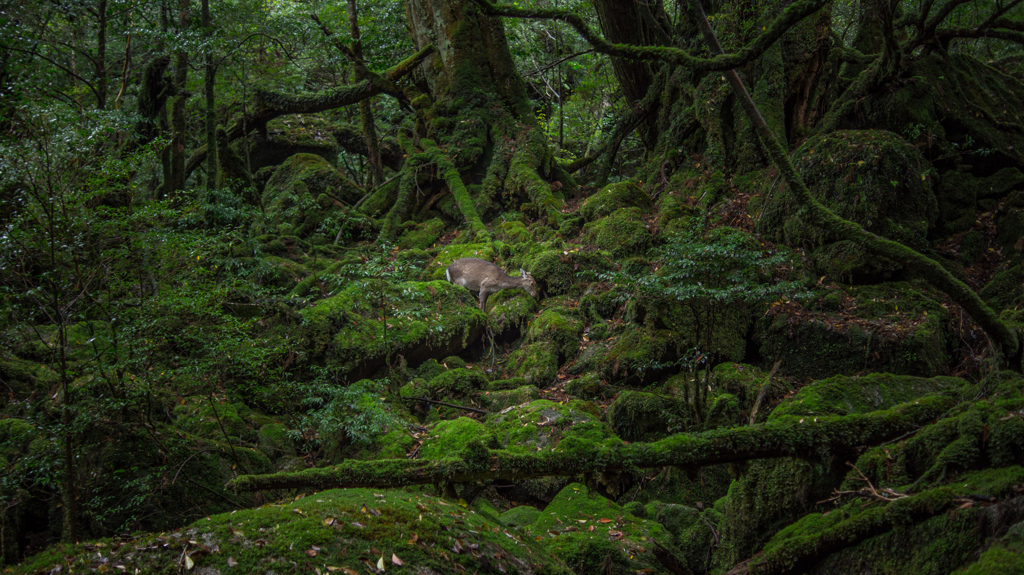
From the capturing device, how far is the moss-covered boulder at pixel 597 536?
13.2 ft

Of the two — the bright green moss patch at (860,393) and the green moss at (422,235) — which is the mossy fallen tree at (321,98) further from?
the bright green moss patch at (860,393)

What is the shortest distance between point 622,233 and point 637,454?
5647mm

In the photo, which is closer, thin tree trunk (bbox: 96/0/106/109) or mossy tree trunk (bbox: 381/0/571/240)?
thin tree trunk (bbox: 96/0/106/109)

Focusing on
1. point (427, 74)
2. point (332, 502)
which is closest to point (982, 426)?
point (332, 502)

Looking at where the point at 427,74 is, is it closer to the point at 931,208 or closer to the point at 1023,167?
the point at 931,208

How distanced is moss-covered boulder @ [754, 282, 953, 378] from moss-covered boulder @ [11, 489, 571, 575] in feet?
14.4

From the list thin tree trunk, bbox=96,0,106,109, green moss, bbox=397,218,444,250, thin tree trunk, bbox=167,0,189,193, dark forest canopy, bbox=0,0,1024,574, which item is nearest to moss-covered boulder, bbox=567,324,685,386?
dark forest canopy, bbox=0,0,1024,574

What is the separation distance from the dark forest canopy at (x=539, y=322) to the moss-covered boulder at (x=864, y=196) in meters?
0.05

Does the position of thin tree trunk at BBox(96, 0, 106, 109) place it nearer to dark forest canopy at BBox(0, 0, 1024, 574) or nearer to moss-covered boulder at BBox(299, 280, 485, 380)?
dark forest canopy at BBox(0, 0, 1024, 574)

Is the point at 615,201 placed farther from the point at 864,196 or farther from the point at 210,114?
the point at 210,114

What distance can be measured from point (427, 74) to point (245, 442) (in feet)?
31.7

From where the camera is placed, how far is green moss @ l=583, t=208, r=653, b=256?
28.6 feet

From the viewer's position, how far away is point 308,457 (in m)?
6.15

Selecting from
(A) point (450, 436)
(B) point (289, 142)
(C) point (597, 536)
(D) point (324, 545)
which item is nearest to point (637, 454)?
(C) point (597, 536)
